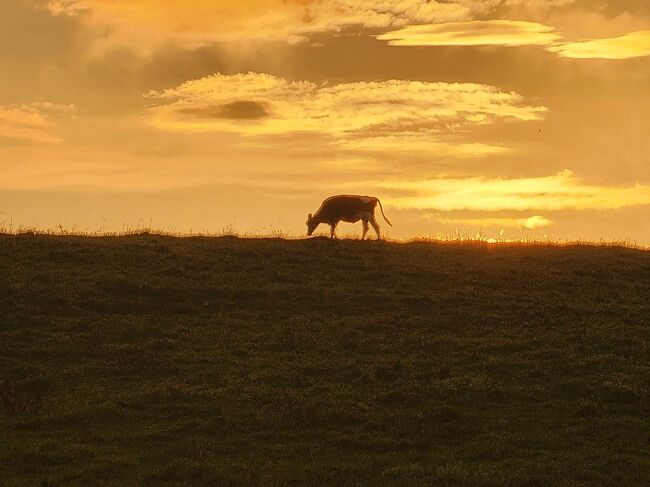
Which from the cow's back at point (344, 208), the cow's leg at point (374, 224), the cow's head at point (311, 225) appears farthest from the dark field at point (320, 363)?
the cow's head at point (311, 225)

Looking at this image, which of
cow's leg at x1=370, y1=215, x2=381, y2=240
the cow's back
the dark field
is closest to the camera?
the dark field

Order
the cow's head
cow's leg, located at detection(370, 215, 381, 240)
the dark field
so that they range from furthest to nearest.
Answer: the cow's head
cow's leg, located at detection(370, 215, 381, 240)
the dark field

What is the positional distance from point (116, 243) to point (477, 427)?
79.7 feet

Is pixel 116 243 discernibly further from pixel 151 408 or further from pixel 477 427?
pixel 477 427

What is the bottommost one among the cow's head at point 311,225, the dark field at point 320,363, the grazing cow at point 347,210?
the dark field at point 320,363

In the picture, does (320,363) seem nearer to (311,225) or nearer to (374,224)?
(374,224)

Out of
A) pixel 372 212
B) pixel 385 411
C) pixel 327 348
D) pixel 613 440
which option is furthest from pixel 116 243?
pixel 613 440

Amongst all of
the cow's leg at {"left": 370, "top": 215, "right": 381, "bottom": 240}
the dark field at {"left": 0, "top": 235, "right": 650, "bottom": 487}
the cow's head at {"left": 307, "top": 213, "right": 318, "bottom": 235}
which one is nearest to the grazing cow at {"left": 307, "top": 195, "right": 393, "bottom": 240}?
the cow's leg at {"left": 370, "top": 215, "right": 381, "bottom": 240}

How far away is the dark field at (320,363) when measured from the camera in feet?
62.7

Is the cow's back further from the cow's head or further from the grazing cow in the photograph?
the cow's head

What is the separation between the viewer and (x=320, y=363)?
26.7 meters

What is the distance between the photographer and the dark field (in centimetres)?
1912

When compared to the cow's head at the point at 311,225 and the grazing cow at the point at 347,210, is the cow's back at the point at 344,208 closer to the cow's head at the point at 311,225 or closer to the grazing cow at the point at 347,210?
the grazing cow at the point at 347,210

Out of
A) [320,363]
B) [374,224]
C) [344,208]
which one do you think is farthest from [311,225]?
[320,363]
